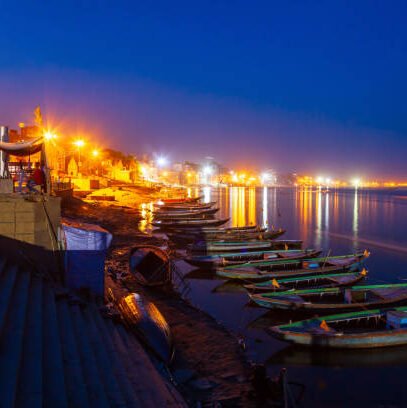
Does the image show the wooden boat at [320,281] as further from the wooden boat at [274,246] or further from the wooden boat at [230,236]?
the wooden boat at [230,236]

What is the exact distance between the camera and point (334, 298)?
17.1 metres

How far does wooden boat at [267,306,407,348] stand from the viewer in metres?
12.2

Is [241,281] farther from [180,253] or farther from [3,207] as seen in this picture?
[3,207]

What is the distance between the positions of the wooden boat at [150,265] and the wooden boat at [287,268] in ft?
13.0

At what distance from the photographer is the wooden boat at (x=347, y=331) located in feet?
39.9

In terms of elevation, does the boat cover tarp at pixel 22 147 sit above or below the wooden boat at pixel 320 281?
above

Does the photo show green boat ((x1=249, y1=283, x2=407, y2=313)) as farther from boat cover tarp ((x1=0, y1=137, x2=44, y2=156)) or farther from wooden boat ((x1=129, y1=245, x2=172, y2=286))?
boat cover tarp ((x1=0, y1=137, x2=44, y2=156))

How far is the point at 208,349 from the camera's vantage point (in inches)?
448

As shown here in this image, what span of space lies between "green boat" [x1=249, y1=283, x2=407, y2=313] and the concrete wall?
8.54 meters

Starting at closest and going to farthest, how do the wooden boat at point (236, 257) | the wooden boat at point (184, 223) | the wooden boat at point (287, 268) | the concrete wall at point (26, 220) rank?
the concrete wall at point (26, 220) < the wooden boat at point (287, 268) < the wooden boat at point (236, 257) < the wooden boat at point (184, 223)

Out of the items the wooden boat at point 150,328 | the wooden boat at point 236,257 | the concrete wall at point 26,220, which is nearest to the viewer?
the wooden boat at point 150,328

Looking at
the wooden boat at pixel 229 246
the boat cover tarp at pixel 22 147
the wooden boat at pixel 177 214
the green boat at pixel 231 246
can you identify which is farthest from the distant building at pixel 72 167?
the boat cover tarp at pixel 22 147

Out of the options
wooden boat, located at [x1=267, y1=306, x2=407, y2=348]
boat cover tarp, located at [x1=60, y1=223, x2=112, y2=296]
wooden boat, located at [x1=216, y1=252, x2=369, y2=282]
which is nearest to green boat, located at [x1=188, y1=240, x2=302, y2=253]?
wooden boat, located at [x1=216, y1=252, x2=369, y2=282]

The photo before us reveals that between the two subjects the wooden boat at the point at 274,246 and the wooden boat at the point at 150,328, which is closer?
the wooden boat at the point at 150,328
